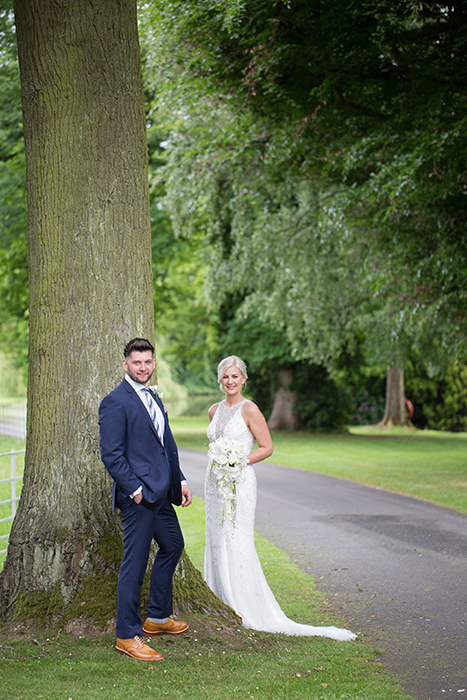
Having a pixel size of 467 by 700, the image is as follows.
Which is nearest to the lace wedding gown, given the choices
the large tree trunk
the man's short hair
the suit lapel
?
the large tree trunk

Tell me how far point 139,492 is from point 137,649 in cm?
107

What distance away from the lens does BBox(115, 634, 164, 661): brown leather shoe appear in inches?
187

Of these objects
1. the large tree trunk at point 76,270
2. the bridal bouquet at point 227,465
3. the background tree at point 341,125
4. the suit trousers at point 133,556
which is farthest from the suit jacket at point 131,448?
the background tree at point 341,125

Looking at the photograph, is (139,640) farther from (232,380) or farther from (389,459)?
(389,459)

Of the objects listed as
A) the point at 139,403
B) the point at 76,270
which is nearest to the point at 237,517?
the point at 139,403

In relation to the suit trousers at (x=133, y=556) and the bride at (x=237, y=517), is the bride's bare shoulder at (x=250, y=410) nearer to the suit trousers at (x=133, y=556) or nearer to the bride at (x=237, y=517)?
the bride at (x=237, y=517)

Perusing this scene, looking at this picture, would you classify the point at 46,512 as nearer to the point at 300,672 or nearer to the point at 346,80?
the point at 300,672

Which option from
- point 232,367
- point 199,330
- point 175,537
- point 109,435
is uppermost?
point 199,330

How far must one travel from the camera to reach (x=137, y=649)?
4.77 metres

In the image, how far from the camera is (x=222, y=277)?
Answer: 68.7 feet

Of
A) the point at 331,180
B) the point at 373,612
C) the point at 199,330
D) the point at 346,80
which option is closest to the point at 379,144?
the point at 346,80

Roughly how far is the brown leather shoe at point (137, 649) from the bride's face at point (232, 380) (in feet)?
7.07

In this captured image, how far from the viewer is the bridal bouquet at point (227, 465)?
577 cm

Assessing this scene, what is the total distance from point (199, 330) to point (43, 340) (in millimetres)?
32985
